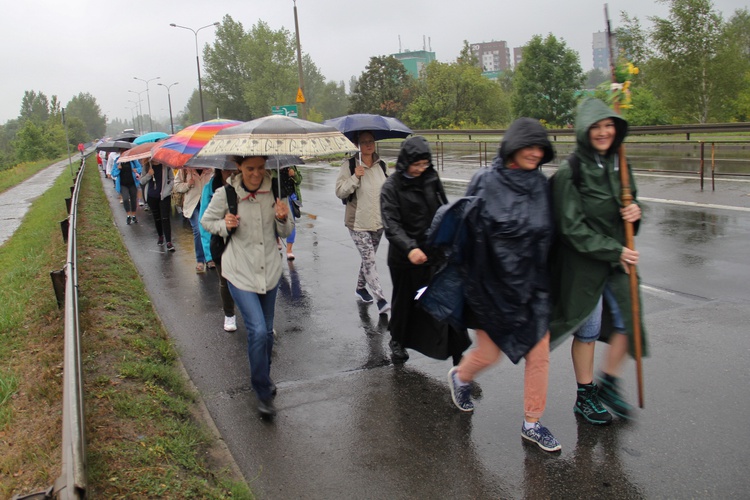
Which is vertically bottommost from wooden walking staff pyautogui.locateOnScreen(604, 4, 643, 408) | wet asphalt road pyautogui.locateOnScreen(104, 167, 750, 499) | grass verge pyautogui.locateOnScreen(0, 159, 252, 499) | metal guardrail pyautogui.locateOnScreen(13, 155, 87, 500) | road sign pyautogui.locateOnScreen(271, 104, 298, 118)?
wet asphalt road pyautogui.locateOnScreen(104, 167, 750, 499)

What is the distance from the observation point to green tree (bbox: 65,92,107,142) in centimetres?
16738

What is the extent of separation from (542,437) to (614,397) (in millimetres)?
610

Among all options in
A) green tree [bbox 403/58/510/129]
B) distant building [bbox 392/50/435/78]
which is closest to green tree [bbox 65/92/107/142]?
distant building [bbox 392/50/435/78]

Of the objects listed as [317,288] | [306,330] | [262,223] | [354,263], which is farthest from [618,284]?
[354,263]

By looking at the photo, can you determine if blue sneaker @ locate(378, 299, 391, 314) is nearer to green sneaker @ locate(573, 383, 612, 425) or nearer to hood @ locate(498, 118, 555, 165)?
green sneaker @ locate(573, 383, 612, 425)

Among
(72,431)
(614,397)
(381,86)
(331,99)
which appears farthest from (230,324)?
(331,99)

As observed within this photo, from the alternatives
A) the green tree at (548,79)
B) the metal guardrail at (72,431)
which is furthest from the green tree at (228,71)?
the metal guardrail at (72,431)

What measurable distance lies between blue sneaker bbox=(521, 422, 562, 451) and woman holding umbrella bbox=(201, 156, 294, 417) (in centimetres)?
166

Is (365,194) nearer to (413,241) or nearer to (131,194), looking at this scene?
(413,241)

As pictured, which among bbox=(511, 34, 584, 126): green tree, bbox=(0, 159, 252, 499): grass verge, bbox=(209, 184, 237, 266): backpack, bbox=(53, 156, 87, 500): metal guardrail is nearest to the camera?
bbox=(53, 156, 87, 500): metal guardrail

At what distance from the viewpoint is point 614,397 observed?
4.02 meters

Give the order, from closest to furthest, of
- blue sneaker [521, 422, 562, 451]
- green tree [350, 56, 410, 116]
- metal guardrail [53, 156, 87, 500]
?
1. metal guardrail [53, 156, 87, 500]
2. blue sneaker [521, 422, 562, 451]
3. green tree [350, 56, 410, 116]

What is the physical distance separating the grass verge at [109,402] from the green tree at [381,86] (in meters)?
56.3

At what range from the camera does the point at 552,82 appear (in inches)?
1779
